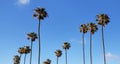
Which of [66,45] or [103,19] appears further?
[66,45]

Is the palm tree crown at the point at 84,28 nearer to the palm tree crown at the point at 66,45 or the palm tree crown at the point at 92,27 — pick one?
the palm tree crown at the point at 92,27

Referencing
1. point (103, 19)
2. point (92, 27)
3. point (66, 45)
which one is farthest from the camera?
point (66, 45)

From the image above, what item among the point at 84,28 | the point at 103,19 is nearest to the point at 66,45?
the point at 84,28

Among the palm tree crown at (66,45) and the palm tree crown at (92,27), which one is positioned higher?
the palm tree crown at (92,27)

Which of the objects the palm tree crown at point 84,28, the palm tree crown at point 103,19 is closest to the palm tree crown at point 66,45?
the palm tree crown at point 84,28

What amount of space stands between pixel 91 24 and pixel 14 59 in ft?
142

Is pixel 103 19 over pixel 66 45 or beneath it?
over

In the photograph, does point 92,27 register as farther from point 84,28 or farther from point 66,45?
point 66,45

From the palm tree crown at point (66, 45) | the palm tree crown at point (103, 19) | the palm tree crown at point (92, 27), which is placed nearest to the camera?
the palm tree crown at point (103, 19)

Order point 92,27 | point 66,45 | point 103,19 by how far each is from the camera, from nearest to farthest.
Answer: point 103,19 → point 92,27 → point 66,45

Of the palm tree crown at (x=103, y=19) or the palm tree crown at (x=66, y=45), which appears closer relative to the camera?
the palm tree crown at (x=103, y=19)

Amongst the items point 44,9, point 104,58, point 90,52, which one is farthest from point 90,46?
point 44,9

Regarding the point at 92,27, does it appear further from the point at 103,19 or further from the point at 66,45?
the point at 66,45

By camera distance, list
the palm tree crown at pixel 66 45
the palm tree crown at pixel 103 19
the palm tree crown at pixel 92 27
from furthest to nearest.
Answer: the palm tree crown at pixel 66 45
the palm tree crown at pixel 92 27
the palm tree crown at pixel 103 19
